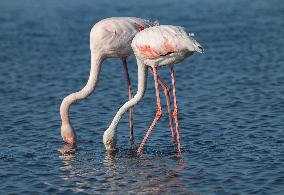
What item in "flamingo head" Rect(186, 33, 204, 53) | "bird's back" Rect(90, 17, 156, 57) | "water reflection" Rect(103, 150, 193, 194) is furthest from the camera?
"bird's back" Rect(90, 17, 156, 57)

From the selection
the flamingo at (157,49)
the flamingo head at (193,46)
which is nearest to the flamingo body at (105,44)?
the flamingo at (157,49)

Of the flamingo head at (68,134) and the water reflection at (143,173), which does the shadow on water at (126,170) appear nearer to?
the water reflection at (143,173)

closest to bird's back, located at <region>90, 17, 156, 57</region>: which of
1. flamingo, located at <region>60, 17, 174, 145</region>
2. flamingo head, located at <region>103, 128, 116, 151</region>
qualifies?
flamingo, located at <region>60, 17, 174, 145</region>

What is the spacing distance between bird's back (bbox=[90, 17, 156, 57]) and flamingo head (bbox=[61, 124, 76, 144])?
1.45 m

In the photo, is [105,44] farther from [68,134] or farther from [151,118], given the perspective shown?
[151,118]

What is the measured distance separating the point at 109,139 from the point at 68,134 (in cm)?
81

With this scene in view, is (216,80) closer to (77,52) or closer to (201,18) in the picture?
(77,52)

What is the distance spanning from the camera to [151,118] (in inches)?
569

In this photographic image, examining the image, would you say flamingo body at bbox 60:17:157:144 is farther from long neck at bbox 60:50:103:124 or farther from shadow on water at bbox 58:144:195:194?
shadow on water at bbox 58:144:195:194

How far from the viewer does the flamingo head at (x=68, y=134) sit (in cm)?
1251

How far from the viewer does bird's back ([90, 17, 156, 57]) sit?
40.2 feet

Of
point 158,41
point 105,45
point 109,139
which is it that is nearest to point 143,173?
point 109,139

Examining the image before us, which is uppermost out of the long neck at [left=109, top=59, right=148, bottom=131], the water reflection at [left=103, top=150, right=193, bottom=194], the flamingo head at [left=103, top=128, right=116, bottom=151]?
the long neck at [left=109, top=59, right=148, bottom=131]

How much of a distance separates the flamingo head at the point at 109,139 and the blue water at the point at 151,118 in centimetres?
18
